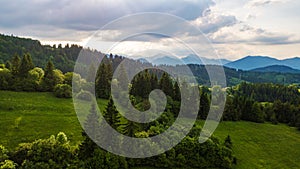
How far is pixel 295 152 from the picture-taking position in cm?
4812

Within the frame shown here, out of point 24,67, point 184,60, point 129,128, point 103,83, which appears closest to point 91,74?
point 103,83

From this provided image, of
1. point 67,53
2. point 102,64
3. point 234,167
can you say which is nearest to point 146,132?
point 234,167

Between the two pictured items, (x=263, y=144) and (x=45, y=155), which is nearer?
(x=45, y=155)

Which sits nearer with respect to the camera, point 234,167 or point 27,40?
point 234,167

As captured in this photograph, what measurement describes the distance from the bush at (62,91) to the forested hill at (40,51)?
80.4 meters

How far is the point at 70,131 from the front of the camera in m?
41.2

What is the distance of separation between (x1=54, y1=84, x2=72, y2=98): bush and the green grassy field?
1448 millimetres

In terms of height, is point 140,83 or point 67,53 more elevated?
point 67,53

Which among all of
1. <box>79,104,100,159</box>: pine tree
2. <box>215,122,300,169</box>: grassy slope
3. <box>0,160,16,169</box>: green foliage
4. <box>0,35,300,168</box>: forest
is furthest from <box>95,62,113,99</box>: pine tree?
<box>0,160,16,169</box>: green foliage

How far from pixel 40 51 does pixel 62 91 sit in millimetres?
108073

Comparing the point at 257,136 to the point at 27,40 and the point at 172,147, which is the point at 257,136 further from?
the point at 27,40

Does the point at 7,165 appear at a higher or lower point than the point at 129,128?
lower

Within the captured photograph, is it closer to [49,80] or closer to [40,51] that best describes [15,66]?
[49,80]

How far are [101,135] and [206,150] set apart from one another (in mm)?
13751
